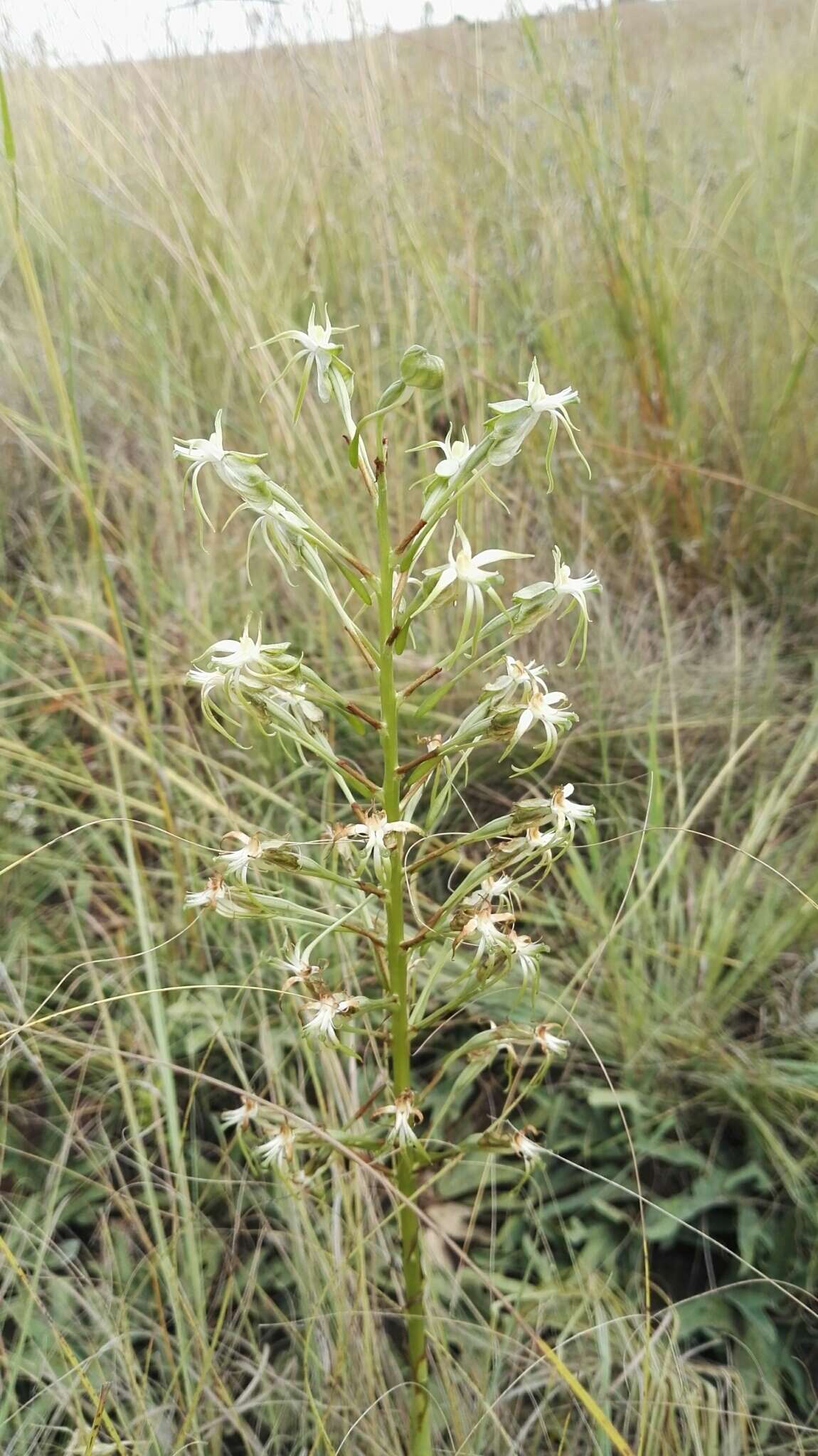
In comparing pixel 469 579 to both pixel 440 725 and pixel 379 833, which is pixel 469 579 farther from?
pixel 440 725

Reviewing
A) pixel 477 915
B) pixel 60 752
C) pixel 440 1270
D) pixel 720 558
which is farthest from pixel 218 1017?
pixel 720 558

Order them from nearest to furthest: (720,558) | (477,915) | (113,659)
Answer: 1. (477,915)
2. (113,659)
3. (720,558)

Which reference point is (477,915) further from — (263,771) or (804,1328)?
(263,771)

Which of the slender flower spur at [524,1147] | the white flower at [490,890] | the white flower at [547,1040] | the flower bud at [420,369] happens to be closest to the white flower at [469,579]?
the flower bud at [420,369]

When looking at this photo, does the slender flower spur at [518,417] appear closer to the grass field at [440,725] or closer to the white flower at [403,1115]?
the grass field at [440,725]

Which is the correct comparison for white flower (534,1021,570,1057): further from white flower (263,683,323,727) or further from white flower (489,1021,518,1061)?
white flower (263,683,323,727)

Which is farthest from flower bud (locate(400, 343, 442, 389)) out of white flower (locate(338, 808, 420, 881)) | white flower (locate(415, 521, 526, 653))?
white flower (locate(338, 808, 420, 881))

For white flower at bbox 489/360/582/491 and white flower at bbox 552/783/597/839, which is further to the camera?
white flower at bbox 552/783/597/839
